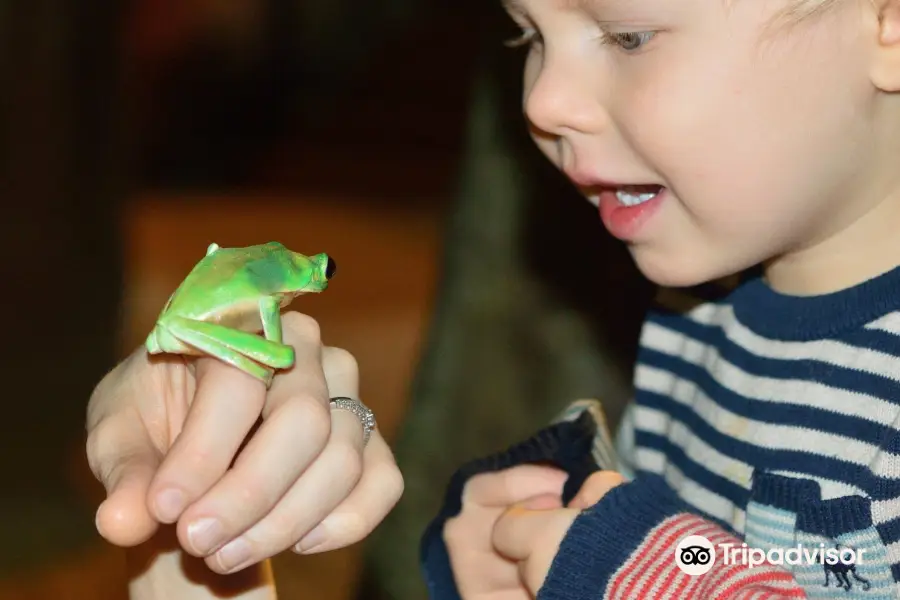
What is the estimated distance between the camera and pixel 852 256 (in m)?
0.88

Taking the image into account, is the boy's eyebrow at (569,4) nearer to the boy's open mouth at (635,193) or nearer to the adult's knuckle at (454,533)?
the boy's open mouth at (635,193)

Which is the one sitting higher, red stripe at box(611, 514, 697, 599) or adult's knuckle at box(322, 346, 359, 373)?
adult's knuckle at box(322, 346, 359, 373)

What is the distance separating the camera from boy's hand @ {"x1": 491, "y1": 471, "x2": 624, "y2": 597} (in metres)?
0.80

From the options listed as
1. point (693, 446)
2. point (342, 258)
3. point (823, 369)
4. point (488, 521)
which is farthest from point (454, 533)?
point (342, 258)

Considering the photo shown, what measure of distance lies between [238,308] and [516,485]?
1.29 ft

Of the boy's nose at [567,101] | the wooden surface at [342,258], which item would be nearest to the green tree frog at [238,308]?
the boy's nose at [567,101]

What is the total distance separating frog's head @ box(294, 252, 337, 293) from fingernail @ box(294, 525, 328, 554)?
151 millimetres

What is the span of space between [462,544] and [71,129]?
1355 mm

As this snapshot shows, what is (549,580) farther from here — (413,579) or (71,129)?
(71,129)

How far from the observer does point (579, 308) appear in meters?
1.34

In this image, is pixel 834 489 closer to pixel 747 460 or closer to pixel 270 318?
pixel 747 460

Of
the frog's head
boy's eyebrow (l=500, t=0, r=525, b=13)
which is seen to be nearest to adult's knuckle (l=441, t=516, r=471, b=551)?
the frog's head

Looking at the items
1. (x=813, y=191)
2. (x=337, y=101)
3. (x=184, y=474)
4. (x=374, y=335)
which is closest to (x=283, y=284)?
(x=184, y=474)

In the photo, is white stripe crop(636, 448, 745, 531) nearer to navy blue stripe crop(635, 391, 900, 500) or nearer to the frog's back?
navy blue stripe crop(635, 391, 900, 500)
